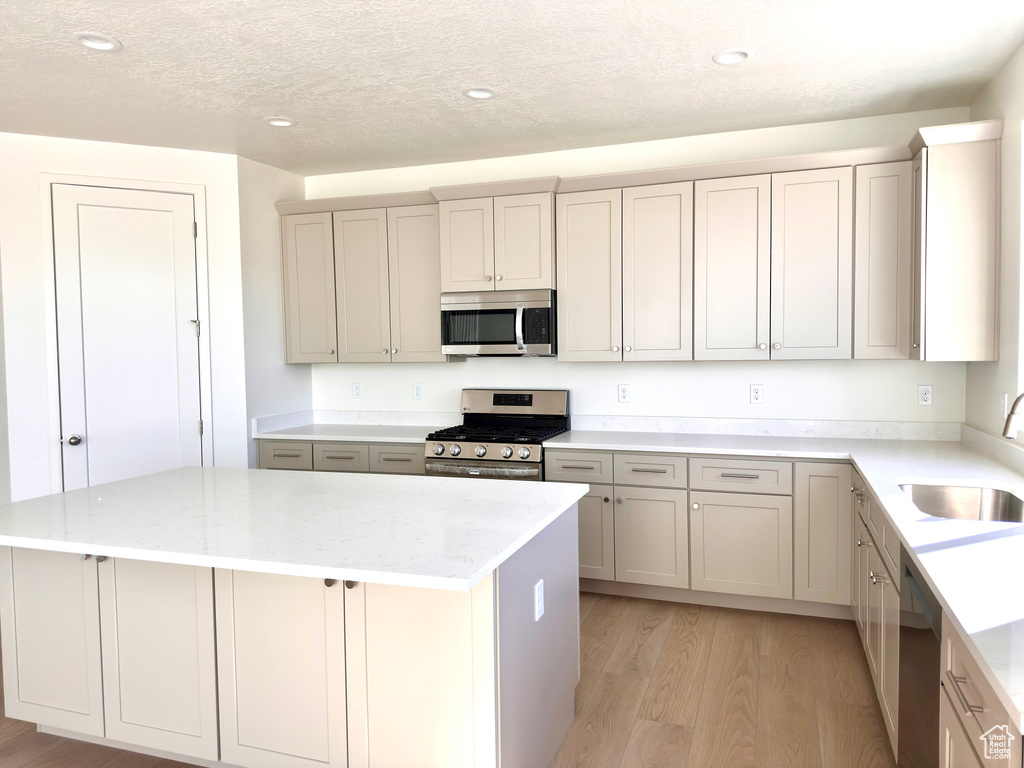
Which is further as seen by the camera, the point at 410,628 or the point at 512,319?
the point at 512,319

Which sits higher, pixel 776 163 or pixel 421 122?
pixel 421 122

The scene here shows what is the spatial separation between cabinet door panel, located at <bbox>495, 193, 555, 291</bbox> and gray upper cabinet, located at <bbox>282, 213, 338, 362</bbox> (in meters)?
1.19

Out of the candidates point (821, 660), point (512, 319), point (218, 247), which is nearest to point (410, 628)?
point (821, 660)

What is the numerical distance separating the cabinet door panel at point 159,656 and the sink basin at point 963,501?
2.44 meters

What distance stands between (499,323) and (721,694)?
2.28m

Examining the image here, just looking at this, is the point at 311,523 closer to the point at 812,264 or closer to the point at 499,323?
the point at 499,323

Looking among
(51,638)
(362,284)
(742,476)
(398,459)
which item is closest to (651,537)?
(742,476)

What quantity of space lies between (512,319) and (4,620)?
8.92 feet

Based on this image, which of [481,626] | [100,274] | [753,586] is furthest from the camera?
[100,274]

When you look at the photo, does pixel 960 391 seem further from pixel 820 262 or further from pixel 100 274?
pixel 100 274

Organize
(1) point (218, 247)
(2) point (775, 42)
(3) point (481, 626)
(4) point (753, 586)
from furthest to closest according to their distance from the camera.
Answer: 1. (1) point (218, 247)
2. (4) point (753, 586)
3. (2) point (775, 42)
4. (3) point (481, 626)

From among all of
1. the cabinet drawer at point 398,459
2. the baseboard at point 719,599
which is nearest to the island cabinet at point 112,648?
the cabinet drawer at point 398,459

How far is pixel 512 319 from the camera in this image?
159 inches

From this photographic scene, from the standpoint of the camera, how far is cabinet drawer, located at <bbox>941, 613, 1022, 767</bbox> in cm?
111
